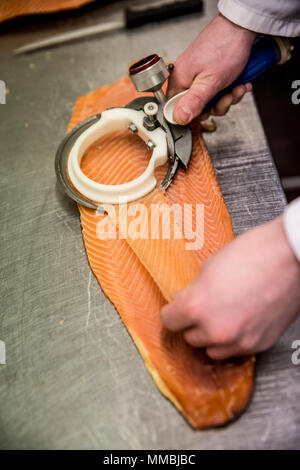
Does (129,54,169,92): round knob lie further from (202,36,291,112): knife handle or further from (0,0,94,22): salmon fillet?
(0,0,94,22): salmon fillet

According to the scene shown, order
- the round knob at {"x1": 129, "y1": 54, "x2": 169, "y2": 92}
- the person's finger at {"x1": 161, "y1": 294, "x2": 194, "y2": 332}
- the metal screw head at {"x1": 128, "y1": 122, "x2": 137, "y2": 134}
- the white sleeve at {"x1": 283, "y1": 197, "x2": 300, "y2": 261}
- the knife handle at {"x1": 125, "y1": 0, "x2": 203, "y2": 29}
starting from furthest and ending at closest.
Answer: the knife handle at {"x1": 125, "y1": 0, "x2": 203, "y2": 29} → the metal screw head at {"x1": 128, "y1": 122, "x2": 137, "y2": 134} → the round knob at {"x1": 129, "y1": 54, "x2": 169, "y2": 92} → the person's finger at {"x1": 161, "y1": 294, "x2": 194, "y2": 332} → the white sleeve at {"x1": 283, "y1": 197, "x2": 300, "y2": 261}

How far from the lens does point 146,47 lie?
209 cm

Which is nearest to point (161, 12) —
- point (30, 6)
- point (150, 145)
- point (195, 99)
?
point (30, 6)

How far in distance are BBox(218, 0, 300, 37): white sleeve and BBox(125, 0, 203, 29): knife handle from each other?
65cm

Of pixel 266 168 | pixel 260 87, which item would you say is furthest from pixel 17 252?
pixel 260 87

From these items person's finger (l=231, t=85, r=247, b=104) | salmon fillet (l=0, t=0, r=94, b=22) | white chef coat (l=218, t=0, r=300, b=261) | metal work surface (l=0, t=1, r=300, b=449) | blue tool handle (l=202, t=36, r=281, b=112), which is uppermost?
white chef coat (l=218, t=0, r=300, b=261)

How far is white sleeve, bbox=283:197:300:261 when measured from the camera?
1.05 m

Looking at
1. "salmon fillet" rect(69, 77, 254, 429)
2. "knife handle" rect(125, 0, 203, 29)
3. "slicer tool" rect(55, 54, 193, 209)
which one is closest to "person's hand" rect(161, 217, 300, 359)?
"salmon fillet" rect(69, 77, 254, 429)

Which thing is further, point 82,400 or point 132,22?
point 132,22

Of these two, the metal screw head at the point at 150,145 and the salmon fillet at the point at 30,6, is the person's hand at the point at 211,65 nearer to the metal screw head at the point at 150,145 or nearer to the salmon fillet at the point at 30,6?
the metal screw head at the point at 150,145

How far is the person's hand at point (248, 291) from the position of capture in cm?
108

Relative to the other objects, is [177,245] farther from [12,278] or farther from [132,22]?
[132,22]

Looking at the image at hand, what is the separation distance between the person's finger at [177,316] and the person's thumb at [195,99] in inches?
27.5
